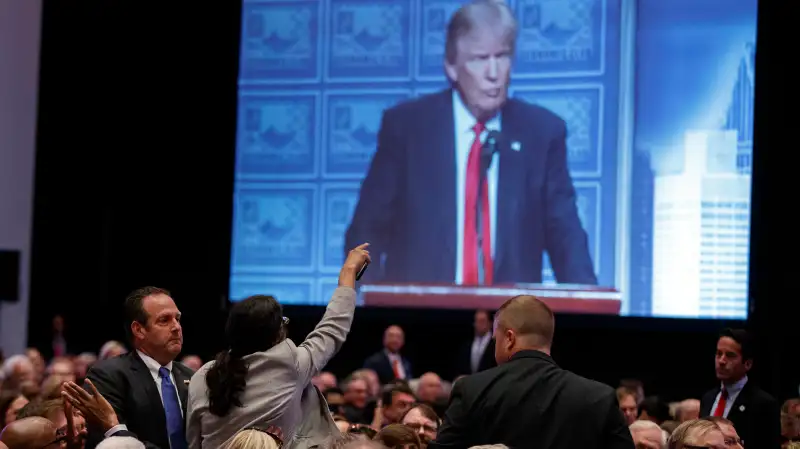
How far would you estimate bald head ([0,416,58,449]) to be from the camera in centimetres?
363

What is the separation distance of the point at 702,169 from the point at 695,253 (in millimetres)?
703

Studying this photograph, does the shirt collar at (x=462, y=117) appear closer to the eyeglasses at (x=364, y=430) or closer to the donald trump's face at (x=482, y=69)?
the donald trump's face at (x=482, y=69)

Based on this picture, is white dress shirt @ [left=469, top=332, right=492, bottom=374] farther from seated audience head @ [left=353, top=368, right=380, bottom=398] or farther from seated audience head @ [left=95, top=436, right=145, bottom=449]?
seated audience head @ [left=95, top=436, right=145, bottom=449]

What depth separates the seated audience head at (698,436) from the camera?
11.9 ft

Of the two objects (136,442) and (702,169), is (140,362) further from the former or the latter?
(702,169)

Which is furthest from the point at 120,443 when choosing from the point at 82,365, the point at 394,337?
the point at 394,337

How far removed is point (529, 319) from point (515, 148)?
6.87m

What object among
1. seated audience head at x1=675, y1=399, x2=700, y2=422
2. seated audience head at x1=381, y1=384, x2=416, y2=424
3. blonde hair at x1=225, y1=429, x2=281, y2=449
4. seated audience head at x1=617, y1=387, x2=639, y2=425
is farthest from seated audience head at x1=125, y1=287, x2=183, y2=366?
seated audience head at x1=675, y1=399, x2=700, y2=422

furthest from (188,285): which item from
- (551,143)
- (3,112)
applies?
(551,143)

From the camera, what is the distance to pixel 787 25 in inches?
380

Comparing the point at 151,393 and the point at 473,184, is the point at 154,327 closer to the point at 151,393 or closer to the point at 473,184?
the point at 151,393

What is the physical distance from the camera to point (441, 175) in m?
10.1

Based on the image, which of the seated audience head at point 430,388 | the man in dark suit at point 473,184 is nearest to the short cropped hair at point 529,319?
the seated audience head at point 430,388

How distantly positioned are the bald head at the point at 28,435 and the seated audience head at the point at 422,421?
150cm
